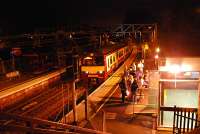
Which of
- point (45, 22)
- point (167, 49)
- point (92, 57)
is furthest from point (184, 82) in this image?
point (45, 22)

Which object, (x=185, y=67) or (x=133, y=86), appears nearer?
(x=185, y=67)

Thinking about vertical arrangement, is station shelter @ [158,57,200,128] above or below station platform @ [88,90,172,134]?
above

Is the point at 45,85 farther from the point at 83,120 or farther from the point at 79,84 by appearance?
the point at 83,120

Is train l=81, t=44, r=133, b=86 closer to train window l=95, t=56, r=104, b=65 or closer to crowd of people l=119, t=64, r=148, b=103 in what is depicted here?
train window l=95, t=56, r=104, b=65

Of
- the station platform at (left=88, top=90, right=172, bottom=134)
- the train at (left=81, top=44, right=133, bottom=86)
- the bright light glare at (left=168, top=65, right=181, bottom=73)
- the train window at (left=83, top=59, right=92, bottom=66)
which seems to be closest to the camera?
the bright light glare at (left=168, top=65, right=181, bottom=73)

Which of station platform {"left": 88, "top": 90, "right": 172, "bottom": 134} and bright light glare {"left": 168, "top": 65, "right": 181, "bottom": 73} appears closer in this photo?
bright light glare {"left": 168, "top": 65, "right": 181, "bottom": 73}

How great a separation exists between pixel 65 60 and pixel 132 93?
1611 centimetres

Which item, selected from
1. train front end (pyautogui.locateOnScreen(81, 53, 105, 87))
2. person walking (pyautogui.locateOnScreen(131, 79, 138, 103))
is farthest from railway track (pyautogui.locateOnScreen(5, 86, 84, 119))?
person walking (pyautogui.locateOnScreen(131, 79, 138, 103))

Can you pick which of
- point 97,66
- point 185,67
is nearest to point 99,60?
point 97,66

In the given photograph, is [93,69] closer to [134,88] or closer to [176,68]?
[134,88]

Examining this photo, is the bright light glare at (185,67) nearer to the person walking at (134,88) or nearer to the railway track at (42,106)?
the person walking at (134,88)

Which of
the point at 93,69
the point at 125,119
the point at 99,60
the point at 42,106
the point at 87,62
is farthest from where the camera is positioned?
the point at 87,62

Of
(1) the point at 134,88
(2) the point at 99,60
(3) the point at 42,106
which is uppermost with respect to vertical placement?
(2) the point at 99,60

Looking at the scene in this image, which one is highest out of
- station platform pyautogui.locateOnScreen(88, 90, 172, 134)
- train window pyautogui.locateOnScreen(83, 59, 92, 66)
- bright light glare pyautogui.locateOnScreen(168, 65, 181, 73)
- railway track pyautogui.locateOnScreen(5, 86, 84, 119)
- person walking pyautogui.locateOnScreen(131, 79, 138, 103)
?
bright light glare pyautogui.locateOnScreen(168, 65, 181, 73)
